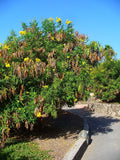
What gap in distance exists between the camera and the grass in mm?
4319

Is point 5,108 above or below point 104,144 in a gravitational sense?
above

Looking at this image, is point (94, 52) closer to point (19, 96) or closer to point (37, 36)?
point (37, 36)

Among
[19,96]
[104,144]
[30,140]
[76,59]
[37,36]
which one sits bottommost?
[104,144]

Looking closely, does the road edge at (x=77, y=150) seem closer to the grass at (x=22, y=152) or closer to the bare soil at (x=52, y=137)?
the bare soil at (x=52, y=137)

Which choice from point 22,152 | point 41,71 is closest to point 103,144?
point 22,152

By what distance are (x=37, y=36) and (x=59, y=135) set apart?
377 centimetres

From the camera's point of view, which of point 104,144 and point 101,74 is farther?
point 101,74

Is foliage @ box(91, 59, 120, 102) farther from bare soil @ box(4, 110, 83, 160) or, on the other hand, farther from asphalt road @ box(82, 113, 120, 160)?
bare soil @ box(4, 110, 83, 160)

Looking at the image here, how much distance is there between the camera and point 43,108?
478cm

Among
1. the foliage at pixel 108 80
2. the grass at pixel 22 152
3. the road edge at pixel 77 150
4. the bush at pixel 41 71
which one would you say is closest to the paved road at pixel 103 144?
the road edge at pixel 77 150

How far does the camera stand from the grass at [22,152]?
14.2 ft

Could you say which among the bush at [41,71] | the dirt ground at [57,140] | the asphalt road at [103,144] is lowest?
the asphalt road at [103,144]

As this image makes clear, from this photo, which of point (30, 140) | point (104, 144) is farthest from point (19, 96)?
point (104, 144)

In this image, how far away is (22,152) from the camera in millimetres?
4641
